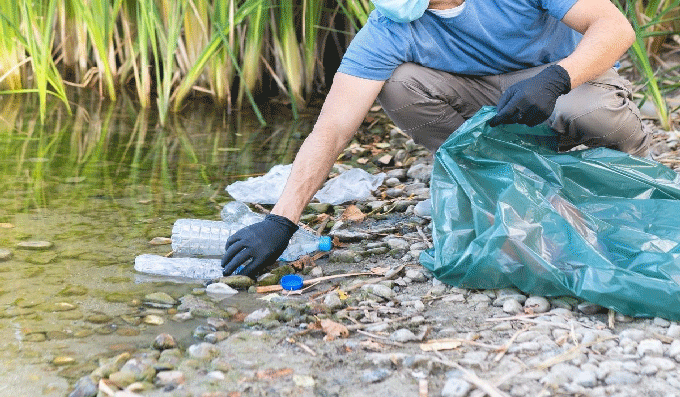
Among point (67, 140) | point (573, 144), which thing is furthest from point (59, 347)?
point (67, 140)

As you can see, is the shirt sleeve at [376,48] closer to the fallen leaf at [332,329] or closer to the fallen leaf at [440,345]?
the fallen leaf at [332,329]

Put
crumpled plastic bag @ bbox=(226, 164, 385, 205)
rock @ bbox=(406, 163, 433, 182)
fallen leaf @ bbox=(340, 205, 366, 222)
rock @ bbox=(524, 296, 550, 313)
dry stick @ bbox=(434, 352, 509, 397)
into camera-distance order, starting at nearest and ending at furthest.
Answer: dry stick @ bbox=(434, 352, 509, 397) → rock @ bbox=(524, 296, 550, 313) → fallen leaf @ bbox=(340, 205, 366, 222) → crumpled plastic bag @ bbox=(226, 164, 385, 205) → rock @ bbox=(406, 163, 433, 182)

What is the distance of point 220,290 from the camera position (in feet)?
8.11

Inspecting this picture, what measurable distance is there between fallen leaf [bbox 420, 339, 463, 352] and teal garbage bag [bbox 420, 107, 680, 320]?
1.08 ft

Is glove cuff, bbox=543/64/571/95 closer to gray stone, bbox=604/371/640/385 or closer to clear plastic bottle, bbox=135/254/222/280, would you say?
gray stone, bbox=604/371/640/385

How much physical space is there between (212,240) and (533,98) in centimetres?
119

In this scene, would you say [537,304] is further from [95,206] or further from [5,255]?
[95,206]

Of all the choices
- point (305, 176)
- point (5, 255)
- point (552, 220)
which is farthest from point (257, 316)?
point (5, 255)

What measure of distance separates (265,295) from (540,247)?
82cm

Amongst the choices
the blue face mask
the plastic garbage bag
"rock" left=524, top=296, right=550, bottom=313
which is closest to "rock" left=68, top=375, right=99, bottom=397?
"rock" left=524, top=296, right=550, bottom=313

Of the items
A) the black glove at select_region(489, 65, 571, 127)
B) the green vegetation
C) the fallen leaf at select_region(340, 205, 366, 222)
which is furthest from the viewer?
the green vegetation

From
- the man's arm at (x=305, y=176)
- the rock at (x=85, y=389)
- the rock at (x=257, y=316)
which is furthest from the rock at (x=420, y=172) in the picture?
the rock at (x=85, y=389)

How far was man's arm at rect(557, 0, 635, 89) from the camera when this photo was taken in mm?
2615

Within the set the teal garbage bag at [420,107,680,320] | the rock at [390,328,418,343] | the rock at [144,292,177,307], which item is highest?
the teal garbage bag at [420,107,680,320]
